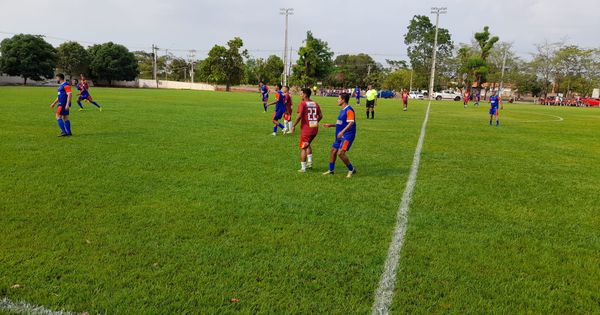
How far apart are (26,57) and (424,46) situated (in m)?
72.2

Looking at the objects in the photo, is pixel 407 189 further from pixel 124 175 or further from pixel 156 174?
pixel 124 175

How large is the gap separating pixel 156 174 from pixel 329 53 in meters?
67.7

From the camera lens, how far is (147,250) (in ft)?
14.0

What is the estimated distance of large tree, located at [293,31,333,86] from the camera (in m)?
69.7

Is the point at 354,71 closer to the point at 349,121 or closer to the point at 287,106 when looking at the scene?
the point at 287,106

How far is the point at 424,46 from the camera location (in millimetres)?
84000

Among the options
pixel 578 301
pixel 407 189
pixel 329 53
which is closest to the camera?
pixel 578 301

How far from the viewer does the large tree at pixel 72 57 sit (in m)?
73.8

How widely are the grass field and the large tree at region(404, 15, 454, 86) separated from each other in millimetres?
77346

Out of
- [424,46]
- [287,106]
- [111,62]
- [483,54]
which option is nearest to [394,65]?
[424,46]

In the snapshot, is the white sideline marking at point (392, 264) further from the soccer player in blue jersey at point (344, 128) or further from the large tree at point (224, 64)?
the large tree at point (224, 64)

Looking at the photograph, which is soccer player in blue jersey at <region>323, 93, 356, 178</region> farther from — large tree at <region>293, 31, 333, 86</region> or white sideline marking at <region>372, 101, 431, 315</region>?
large tree at <region>293, 31, 333, 86</region>

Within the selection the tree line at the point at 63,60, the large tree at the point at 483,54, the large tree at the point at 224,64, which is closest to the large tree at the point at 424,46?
the large tree at the point at 483,54

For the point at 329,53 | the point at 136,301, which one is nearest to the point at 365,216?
the point at 136,301
